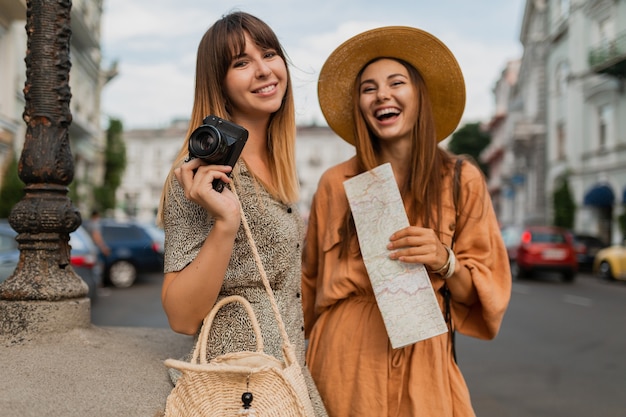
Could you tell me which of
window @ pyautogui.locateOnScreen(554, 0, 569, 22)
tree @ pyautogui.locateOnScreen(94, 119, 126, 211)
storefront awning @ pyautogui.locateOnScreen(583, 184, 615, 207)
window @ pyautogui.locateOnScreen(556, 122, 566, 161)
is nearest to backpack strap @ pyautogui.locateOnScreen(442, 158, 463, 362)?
storefront awning @ pyautogui.locateOnScreen(583, 184, 615, 207)

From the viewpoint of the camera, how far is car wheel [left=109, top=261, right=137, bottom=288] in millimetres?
13922

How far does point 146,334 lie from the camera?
97.5 inches

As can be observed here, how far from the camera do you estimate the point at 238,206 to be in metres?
1.62

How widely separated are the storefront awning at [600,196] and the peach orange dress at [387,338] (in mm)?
23118

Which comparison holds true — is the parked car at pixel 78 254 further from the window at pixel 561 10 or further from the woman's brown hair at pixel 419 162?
the window at pixel 561 10

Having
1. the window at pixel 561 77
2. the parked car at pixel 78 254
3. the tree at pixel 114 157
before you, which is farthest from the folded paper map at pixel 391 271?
the tree at pixel 114 157

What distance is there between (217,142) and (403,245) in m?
0.78

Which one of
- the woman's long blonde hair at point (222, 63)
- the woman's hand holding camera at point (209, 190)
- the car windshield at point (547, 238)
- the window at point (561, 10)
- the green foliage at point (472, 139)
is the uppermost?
the window at point (561, 10)

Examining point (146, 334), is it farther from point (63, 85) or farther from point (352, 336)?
point (63, 85)

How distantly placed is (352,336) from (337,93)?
3.49 ft

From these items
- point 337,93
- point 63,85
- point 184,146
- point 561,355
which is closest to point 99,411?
point 184,146

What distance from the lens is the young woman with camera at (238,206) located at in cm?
160

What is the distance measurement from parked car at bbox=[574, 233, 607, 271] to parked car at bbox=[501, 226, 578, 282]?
2674mm

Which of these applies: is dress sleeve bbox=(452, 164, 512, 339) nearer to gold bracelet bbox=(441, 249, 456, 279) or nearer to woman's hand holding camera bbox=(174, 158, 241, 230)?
gold bracelet bbox=(441, 249, 456, 279)
